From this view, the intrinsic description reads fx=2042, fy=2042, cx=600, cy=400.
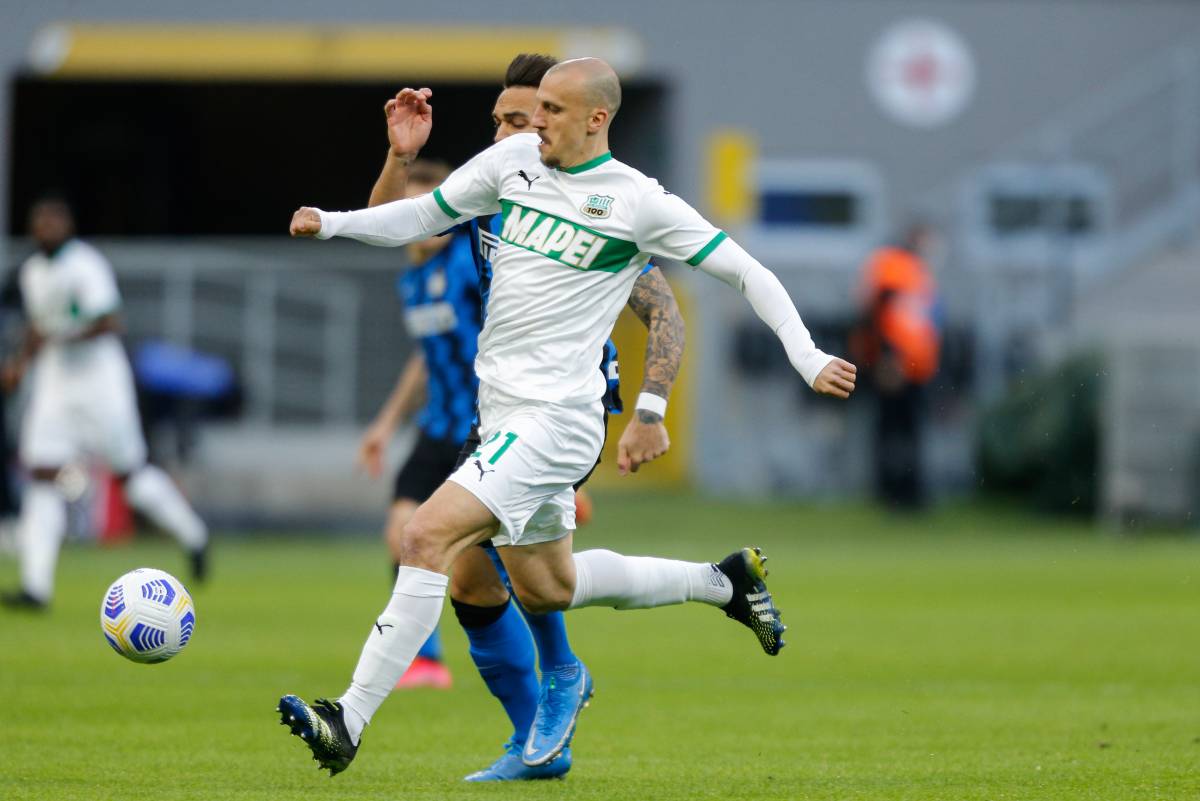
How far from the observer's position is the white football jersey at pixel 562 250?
655 cm

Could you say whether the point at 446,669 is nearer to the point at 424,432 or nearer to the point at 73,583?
the point at 424,432

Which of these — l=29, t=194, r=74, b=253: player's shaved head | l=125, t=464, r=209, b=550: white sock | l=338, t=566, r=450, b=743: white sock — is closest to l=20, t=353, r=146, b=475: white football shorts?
l=125, t=464, r=209, b=550: white sock

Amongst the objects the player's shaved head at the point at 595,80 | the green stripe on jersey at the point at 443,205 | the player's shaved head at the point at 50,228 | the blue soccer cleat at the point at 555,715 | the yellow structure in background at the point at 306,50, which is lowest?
the blue soccer cleat at the point at 555,715

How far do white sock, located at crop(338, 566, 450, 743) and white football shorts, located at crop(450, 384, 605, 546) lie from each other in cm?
31

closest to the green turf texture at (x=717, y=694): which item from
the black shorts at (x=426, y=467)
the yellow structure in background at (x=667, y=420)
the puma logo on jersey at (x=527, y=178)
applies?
the black shorts at (x=426, y=467)

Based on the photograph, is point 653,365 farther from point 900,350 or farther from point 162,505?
point 900,350

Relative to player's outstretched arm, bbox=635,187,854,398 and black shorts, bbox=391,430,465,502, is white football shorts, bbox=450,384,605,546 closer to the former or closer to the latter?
player's outstretched arm, bbox=635,187,854,398

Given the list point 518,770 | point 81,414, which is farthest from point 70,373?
point 518,770

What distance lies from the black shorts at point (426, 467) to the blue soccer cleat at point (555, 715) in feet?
7.72

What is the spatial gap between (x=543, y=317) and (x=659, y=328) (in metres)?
0.58

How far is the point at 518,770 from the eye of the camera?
6.88 metres

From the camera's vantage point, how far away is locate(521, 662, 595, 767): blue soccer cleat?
22.5 ft

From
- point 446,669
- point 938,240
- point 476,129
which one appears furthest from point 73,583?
point 476,129

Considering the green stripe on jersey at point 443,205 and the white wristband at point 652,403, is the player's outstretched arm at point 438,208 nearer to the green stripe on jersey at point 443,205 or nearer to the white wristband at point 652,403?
the green stripe on jersey at point 443,205
